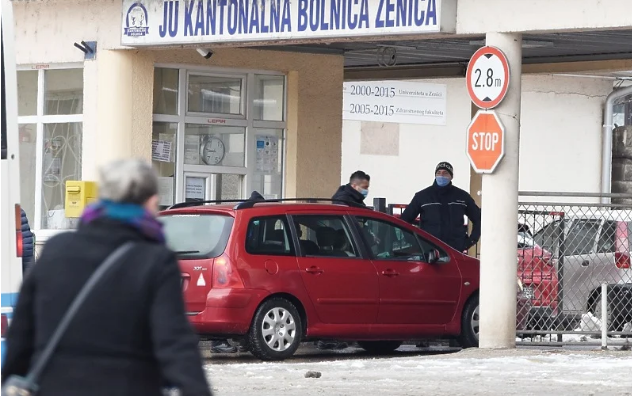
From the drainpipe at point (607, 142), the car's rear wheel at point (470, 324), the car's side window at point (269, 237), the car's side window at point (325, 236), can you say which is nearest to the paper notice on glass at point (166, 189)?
the car's side window at point (325, 236)

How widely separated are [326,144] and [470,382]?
26.8ft

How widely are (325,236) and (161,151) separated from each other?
4.59 m

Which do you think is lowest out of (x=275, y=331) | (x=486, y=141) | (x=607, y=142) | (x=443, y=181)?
(x=275, y=331)

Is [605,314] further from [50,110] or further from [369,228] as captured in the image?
[50,110]

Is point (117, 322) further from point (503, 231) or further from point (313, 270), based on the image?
point (503, 231)

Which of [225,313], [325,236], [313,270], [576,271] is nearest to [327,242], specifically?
[325,236]

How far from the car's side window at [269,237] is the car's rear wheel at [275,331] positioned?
0.49 meters

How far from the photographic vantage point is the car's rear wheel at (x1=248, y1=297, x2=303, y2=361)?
1331 cm

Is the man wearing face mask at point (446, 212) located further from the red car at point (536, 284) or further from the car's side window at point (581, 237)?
the car's side window at point (581, 237)

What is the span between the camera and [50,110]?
59.4 feet

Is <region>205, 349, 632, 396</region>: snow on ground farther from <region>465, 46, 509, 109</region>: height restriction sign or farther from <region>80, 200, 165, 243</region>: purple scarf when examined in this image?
<region>80, 200, 165, 243</region>: purple scarf

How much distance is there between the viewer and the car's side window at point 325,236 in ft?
45.8

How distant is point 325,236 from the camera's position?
14.2m

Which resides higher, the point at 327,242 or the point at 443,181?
the point at 443,181
